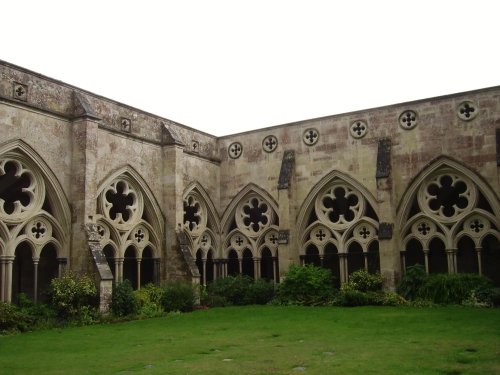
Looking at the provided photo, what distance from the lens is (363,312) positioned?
18.0 m

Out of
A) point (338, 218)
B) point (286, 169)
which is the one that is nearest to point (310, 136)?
point (286, 169)

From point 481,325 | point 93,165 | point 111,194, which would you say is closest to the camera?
point 481,325

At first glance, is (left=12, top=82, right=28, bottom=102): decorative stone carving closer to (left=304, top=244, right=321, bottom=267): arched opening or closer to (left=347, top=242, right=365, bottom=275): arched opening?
(left=304, top=244, right=321, bottom=267): arched opening

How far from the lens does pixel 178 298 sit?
20.9 meters

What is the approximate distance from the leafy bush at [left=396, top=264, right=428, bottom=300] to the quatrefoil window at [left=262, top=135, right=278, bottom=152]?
329 inches

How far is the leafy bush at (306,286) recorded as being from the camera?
21.6 metres

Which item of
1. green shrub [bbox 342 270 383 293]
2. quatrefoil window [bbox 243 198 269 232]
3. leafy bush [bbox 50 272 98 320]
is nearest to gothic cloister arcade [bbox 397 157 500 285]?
green shrub [bbox 342 270 383 293]

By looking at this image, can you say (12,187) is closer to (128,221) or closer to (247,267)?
(128,221)

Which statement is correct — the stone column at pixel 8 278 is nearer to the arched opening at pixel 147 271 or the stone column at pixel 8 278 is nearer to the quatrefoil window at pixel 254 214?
the arched opening at pixel 147 271

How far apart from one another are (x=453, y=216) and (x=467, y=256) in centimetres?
364

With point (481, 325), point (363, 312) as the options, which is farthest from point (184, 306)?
point (481, 325)

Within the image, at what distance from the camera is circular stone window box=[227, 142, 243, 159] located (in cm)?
2680

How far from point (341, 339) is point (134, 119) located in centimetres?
1346

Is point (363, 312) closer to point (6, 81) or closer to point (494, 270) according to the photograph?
point (494, 270)
